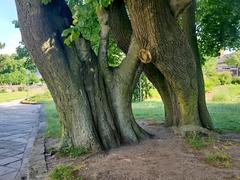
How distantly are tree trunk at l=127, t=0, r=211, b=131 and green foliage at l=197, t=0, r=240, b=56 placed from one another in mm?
2128

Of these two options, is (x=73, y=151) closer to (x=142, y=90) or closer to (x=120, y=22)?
(x=120, y=22)

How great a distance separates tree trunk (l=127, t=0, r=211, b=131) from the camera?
3598 mm

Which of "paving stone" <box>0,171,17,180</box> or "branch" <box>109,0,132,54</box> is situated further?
"branch" <box>109,0,132,54</box>

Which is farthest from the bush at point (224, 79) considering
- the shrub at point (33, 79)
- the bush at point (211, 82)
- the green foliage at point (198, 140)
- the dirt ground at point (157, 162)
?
the shrub at point (33, 79)

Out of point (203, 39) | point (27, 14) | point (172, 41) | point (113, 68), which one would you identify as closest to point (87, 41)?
point (113, 68)

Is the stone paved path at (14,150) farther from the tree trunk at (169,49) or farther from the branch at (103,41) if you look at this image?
the tree trunk at (169,49)

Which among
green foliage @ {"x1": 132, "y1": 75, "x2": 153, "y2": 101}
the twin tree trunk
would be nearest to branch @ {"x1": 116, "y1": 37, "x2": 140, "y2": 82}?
the twin tree trunk

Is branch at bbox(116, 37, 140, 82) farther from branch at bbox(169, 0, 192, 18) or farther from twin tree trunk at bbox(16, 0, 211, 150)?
branch at bbox(169, 0, 192, 18)

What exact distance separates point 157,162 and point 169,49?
1.62m

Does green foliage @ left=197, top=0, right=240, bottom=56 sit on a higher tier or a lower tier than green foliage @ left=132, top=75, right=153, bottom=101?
higher

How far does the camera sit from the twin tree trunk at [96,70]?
13.6 ft

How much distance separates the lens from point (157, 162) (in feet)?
11.9

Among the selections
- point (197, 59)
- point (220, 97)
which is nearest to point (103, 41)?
point (197, 59)

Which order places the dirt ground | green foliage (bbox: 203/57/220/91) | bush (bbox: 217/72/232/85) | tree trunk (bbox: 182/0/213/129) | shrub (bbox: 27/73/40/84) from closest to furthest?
the dirt ground
tree trunk (bbox: 182/0/213/129)
green foliage (bbox: 203/57/220/91)
bush (bbox: 217/72/232/85)
shrub (bbox: 27/73/40/84)
